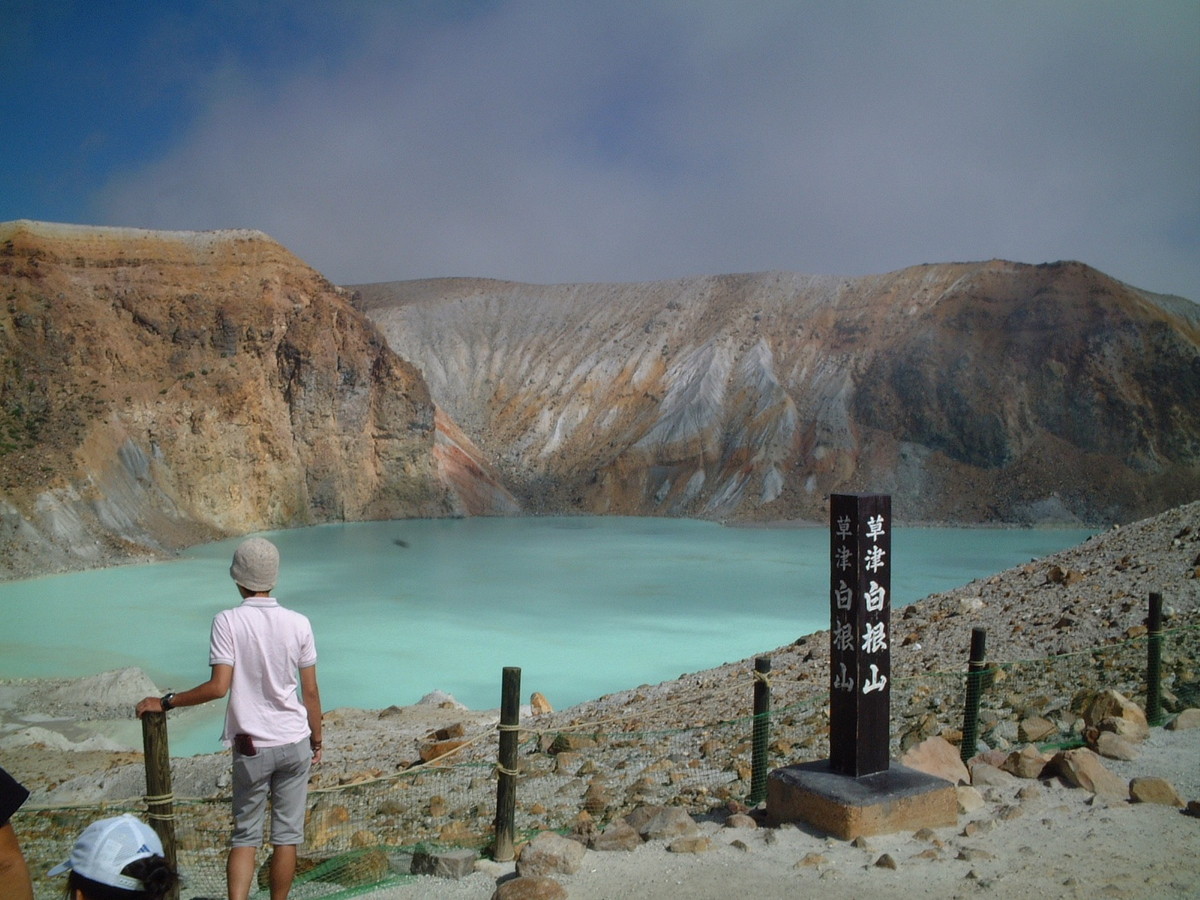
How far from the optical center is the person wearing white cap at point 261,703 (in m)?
3.29

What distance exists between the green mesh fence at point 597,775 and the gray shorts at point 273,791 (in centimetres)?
81

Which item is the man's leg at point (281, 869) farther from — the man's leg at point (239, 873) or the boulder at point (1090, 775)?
the boulder at point (1090, 775)

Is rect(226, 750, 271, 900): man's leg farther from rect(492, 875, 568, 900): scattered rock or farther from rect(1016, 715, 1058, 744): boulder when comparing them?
rect(1016, 715, 1058, 744): boulder

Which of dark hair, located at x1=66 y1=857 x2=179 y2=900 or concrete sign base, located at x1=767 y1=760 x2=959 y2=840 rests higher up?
dark hair, located at x1=66 y1=857 x2=179 y2=900

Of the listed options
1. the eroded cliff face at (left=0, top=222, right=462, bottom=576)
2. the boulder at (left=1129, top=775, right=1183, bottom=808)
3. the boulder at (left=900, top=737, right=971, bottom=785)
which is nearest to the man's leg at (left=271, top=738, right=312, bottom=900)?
the boulder at (left=900, top=737, right=971, bottom=785)

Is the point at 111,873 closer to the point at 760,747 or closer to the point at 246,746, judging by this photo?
the point at 246,746

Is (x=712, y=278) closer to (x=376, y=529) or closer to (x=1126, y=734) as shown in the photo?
(x=376, y=529)

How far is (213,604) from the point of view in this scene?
60.9ft

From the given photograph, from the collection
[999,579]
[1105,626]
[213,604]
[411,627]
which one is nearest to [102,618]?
[213,604]

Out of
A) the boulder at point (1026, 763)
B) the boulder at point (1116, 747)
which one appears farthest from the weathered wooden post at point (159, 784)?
the boulder at point (1116, 747)

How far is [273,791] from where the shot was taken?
345 cm

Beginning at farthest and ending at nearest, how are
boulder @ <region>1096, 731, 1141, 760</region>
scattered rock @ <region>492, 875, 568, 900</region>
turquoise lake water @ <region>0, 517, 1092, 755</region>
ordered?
turquoise lake water @ <region>0, 517, 1092, 755</region>, boulder @ <region>1096, 731, 1141, 760</region>, scattered rock @ <region>492, 875, 568, 900</region>

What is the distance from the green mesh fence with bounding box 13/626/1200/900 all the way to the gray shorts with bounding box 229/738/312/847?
805mm

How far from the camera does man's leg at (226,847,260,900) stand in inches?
134
